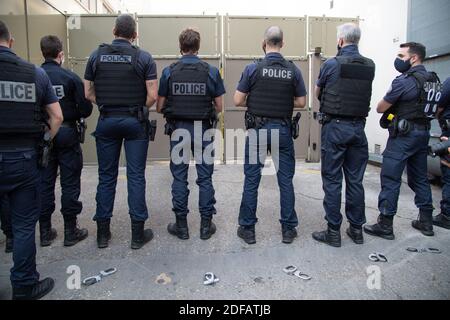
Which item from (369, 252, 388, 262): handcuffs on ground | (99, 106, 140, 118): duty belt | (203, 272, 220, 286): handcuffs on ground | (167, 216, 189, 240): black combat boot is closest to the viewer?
(203, 272, 220, 286): handcuffs on ground

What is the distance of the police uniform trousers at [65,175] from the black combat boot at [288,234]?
84.6 inches

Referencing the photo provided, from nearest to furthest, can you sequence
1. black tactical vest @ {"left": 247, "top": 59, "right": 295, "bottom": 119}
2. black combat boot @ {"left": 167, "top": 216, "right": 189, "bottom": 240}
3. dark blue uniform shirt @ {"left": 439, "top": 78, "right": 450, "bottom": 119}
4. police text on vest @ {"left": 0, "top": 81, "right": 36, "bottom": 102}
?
police text on vest @ {"left": 0, "top": 81, "right": 36, "bottom": 102}
black tactical vest @ {"left": 247, "top": 59, "right": 295, "bottom": 119}
black combat boot @ {"left": 167, "top": 216, "right": 189, "bottom": 240}
dark blue uniform shirt @ {"left": 439, "top": 78, "right": 450, "bottom": 119}

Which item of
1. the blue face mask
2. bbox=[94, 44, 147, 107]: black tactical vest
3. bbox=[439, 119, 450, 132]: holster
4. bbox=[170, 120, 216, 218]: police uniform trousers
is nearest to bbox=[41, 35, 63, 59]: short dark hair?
bbox=[94, 44, 147, 107]: black tactical vest

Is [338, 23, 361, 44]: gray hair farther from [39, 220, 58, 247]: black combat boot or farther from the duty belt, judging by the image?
[39, 220, 58, 247]: black combat boot

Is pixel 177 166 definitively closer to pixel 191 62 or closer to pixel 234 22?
pixel 191 62

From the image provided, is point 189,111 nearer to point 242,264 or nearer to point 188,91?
point 188,91

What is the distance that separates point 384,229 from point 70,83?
3536 mm

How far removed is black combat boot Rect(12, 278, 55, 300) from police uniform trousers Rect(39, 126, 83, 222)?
37.7 inches

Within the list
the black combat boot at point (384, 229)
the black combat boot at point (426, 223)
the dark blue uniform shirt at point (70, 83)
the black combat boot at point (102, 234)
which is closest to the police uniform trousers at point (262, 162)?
the black combat boot at point (384, 229)

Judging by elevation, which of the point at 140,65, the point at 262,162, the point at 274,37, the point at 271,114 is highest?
the point at 274,37

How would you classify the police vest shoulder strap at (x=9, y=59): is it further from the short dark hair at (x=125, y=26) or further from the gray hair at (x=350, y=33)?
the gray hair at (x=350, y=33)

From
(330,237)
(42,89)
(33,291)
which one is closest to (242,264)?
(330,237)

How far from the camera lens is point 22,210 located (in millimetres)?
2418

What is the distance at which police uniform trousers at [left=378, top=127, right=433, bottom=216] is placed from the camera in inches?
141
